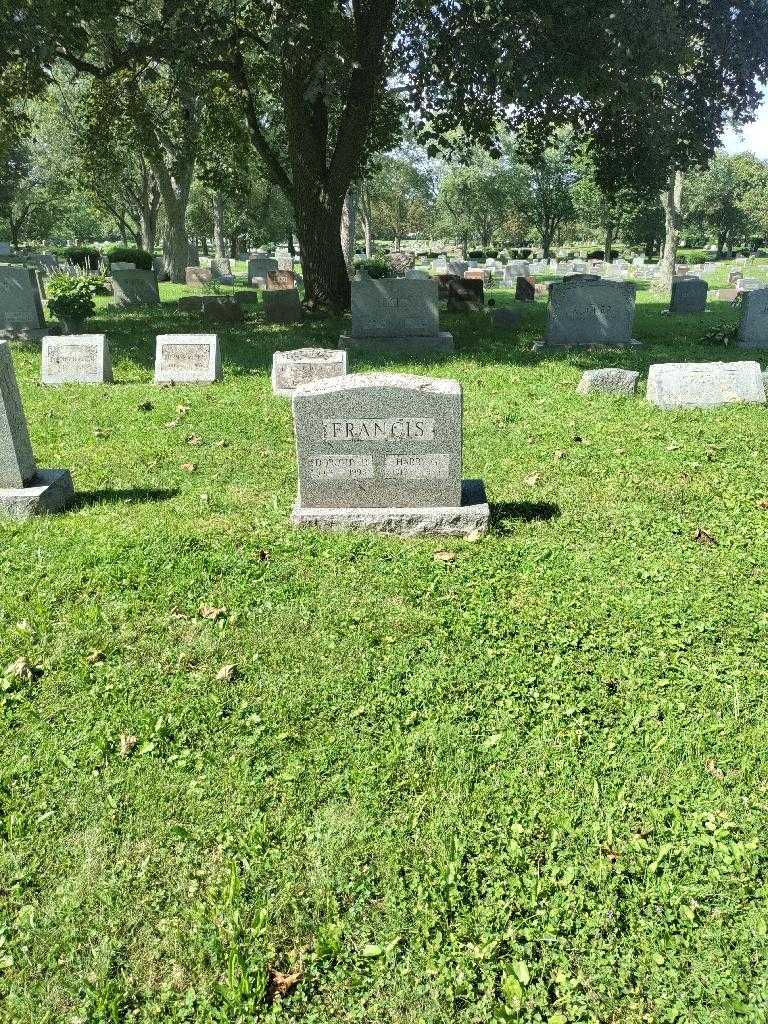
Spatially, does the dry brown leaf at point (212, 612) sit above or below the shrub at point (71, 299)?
below

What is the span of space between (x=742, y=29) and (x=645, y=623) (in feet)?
48.8

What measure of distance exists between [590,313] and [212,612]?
10.9 metres

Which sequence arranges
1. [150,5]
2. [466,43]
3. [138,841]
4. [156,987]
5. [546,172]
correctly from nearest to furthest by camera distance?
1. [156,987]
2. [138,841]
3. [466,43]
4. [150,5]
5. [546,172]

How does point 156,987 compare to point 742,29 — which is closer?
point 156,987

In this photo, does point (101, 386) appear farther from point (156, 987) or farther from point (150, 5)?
point (150, 5)

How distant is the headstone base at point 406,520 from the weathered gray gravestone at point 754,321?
1043 cm

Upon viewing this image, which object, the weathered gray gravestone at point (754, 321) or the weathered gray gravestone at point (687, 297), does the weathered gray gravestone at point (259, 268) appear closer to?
the weathered gray gravestone at point (687, 297)

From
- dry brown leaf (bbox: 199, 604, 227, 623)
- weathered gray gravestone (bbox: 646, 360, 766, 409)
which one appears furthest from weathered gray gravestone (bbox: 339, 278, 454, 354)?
dry brown leaf (bbox: 199, 604, 227, 623)

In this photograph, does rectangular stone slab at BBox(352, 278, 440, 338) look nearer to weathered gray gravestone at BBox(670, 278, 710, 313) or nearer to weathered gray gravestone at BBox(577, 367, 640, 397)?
weathered gray gravestone at BBox(577, 367, 640, 397)

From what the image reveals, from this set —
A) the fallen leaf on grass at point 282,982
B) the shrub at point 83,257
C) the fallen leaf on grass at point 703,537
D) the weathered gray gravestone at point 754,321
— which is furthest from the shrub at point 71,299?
the shrub at point 83,257

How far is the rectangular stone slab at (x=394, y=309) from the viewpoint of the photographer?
13414 millimetres

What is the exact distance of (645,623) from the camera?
4410 millimetres

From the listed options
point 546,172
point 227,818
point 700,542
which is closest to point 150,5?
point 700,542

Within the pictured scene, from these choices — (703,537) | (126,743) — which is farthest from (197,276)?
(126,743)
